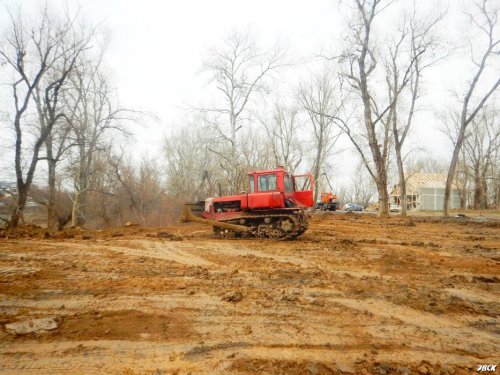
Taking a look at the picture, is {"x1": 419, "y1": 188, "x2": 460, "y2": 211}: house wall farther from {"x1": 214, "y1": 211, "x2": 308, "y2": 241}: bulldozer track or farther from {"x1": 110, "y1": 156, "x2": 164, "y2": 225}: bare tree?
{"x1": 214, "y1": 211, "x2": 308, "y2": 241}: bulldozer track

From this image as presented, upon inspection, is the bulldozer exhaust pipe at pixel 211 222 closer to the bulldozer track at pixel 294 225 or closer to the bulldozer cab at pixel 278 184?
the bulldozer track at pixel 294 225

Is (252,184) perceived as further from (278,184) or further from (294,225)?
(294,225)

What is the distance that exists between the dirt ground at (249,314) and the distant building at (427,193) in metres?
44.2

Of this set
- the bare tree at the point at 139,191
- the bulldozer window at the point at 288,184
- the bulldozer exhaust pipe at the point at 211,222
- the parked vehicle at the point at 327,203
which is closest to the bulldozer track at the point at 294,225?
the bulldozer exhaust pipe at the point at 211,222

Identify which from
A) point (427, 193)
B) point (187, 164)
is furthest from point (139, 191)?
point (427, 193)

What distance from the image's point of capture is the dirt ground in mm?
3271

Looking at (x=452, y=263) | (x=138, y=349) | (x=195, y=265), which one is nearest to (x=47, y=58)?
(x=195, y=265)

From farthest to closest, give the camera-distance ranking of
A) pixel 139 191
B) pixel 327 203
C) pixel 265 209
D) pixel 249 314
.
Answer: pixel 327 203 → pixel 139 191 → pixel 265 209 → pixel 249 314

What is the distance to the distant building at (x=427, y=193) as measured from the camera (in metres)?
49.0

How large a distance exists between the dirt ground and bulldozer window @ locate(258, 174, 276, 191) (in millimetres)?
3920

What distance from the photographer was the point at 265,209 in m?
11.7

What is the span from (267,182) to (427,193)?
45.7 meters

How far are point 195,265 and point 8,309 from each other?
3.56 meters

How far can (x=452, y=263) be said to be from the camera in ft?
25.0
